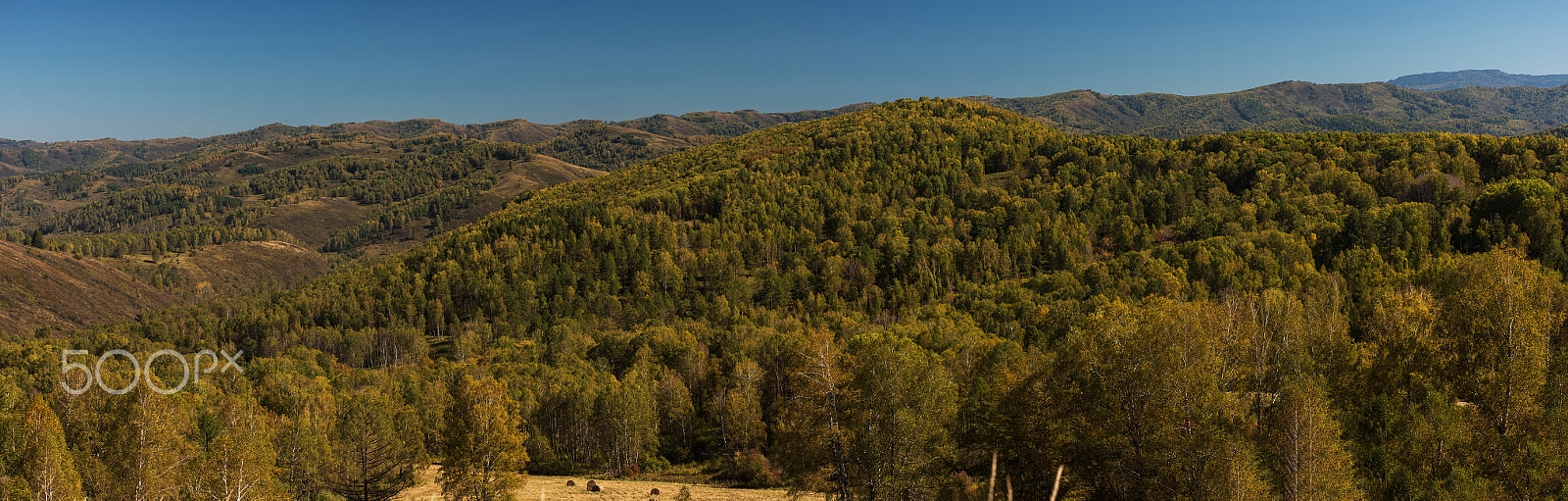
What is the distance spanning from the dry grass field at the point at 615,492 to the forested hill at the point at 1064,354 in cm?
500

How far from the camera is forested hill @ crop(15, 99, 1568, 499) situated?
33.9 meters

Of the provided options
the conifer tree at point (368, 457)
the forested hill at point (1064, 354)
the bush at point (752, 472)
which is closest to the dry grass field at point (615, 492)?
the conifer tree at point (368, 457)

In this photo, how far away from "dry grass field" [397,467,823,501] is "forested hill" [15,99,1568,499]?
500 cm

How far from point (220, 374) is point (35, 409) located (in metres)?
81.0

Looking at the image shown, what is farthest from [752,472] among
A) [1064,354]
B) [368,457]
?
[1064,354]

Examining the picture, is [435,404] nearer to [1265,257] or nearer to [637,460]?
[637,460]

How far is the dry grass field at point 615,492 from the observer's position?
223 ft

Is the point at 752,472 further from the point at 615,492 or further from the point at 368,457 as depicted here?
the point at 368,457

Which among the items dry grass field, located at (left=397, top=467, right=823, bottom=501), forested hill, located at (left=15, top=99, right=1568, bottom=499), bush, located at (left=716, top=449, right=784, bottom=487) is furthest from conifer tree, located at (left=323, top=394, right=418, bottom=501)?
bush, located at (left=716, top=449, right=784, bottom=487)

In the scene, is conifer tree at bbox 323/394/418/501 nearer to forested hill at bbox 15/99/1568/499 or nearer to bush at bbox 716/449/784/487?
forested hill at bbox 15/99/1568/499

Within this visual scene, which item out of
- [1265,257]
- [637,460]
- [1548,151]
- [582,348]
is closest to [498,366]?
[582,348]

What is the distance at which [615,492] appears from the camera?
72.2 meters

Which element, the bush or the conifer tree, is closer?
the conifer tree

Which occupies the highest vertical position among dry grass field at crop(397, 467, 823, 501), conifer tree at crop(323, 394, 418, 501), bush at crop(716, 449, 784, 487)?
conifer tree at crop(323, 394, 418, 501)
